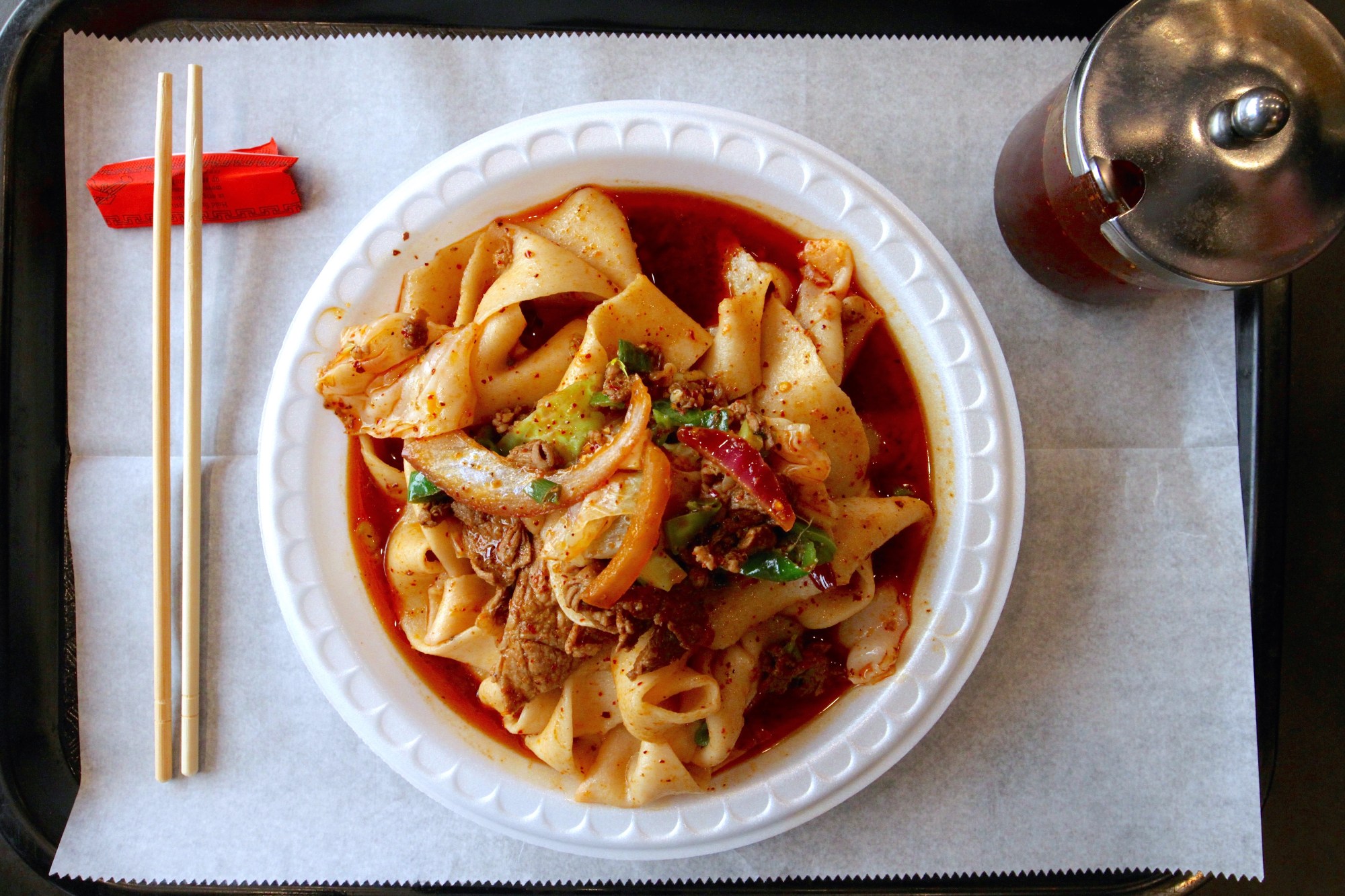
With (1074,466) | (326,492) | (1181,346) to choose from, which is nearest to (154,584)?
(326,492)

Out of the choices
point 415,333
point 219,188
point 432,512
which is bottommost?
point 432,512

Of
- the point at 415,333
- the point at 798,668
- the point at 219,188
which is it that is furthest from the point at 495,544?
the point at 219,188

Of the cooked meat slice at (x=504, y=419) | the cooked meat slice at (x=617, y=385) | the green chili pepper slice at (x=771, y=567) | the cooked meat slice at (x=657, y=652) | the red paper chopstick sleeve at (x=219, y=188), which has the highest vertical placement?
the red paper chopstick sleeve at (x=219, y=188)

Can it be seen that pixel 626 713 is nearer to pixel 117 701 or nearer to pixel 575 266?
pixel 575 266

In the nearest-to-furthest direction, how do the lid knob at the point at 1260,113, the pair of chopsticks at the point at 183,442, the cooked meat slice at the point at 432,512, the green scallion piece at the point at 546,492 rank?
the lid knob at the point at 1260,113 → the green scallion piece at the point at 546,492 → the cooked meat slice at the point at 432,512 → the pair of chopsticks at the point at 183,442

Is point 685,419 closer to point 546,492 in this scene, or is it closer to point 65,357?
point 546,492

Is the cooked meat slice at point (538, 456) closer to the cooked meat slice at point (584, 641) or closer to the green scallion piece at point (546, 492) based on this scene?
the green scallion piece at point (546, 492)

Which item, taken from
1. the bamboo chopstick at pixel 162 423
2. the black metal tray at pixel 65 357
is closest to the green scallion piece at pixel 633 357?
the black metal tray at pixel 65 357

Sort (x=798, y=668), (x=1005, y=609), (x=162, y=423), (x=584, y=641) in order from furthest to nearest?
(x=1005, y=609) → (x=162, y=423) → (x=798, y=668) → (x=584, y=641)
